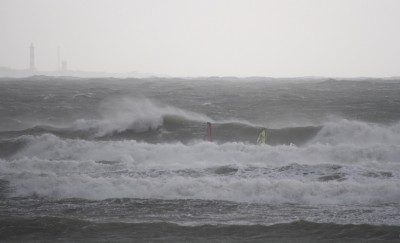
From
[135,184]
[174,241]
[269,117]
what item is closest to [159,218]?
[174,241]

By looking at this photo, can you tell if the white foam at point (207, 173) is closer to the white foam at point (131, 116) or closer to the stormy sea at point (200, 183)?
the stormy sea at point (200, 183)

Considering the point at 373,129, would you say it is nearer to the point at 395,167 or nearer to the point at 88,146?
the point at 395,167

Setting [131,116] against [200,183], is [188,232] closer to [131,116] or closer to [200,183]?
[200,183]

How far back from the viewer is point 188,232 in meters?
8.18

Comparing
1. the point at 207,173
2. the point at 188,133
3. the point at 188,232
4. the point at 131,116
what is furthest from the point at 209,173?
the point at 131,116

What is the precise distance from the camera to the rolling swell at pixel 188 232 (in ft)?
25.7

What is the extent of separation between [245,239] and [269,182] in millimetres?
3644

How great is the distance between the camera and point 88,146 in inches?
714

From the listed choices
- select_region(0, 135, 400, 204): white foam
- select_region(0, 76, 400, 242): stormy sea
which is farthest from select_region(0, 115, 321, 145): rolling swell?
select_region(0, 135, 400, 204): white foam

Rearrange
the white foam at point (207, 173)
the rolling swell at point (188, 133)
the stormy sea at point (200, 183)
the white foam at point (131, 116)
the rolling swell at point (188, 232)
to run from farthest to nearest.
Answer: the white foam at point (131, 116) → the rolling swell at point (188, 133) → the white foam at point (207, 173) → the stormy sea at point (200, 183) → the rolling swell at point (188, 232)

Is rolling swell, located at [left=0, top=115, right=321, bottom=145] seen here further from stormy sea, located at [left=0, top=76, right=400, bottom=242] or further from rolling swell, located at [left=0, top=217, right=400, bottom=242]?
rolling swell, located at [left=0, top=217, right=400, bottom=242]

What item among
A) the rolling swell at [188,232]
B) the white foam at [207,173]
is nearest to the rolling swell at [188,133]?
the white foam at [207,173]

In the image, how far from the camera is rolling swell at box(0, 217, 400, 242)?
7828 millimetres

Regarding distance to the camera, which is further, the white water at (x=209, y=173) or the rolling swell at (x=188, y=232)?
the white water at (x=209, y=173)
